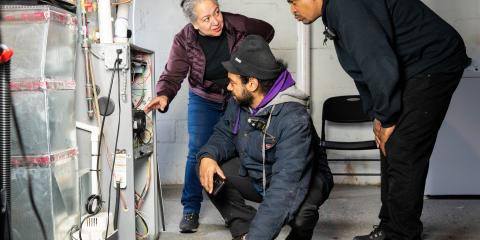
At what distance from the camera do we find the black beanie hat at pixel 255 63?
1.72 meters

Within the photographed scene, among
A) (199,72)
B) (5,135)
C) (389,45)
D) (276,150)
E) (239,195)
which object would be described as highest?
(389,45)

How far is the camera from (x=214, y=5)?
85.5 inches

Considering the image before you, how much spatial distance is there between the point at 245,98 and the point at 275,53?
1.65 metres

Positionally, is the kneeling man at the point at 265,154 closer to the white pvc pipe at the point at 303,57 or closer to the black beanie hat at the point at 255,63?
the black beanie hat at the point at 255,63

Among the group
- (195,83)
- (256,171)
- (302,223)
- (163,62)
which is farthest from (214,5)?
(163,62)

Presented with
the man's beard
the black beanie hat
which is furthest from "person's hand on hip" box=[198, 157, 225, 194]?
the black beanie hat

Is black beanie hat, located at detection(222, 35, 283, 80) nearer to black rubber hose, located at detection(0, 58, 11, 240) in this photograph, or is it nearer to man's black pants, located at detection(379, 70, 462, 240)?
man's black pants, located at detection(379, 70, 462, 240)

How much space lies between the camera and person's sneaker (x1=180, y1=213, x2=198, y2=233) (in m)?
2.31

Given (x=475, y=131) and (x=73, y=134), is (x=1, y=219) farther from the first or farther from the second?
(x=475, y=131)

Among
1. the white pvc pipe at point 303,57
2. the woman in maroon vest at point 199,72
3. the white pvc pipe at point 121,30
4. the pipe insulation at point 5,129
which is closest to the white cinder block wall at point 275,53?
the white pvc pipe at point 303,57

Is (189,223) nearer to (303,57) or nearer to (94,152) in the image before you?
(94,152)

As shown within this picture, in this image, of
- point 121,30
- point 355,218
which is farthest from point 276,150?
point 355,218

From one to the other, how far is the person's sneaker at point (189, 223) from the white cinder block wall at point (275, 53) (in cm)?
118

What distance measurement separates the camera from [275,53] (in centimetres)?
338
